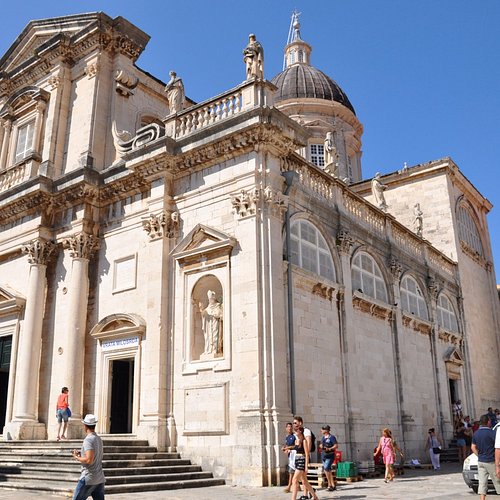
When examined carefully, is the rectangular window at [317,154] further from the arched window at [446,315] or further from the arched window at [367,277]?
the arched window at [367,277]

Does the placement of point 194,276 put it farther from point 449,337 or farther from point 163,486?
point 449,337

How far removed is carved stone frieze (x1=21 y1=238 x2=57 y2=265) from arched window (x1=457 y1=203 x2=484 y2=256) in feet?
63.0

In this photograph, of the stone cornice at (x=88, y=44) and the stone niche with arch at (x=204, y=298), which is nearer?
the stone niche with arch at (x=204, y=298)

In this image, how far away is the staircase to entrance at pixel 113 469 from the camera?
39.5 feet

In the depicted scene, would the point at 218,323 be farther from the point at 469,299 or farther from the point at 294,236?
the point at 469,299

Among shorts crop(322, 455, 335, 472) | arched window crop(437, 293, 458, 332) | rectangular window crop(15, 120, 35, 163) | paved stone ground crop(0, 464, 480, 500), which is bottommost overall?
paved stone ground crop(0, 464, 480, 500)

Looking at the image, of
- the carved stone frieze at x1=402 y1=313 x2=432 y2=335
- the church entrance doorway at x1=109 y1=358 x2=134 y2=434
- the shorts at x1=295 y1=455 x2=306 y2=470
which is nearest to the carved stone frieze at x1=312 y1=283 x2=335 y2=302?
the carved stone frieze at x1=402 y1=313 x2=432 y2=335

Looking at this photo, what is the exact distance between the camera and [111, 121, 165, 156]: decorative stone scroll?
58.0ft

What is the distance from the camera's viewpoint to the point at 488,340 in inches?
1172

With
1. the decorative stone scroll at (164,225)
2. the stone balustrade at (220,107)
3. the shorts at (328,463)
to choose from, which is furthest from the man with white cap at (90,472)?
the stone balustrade at (220,107)

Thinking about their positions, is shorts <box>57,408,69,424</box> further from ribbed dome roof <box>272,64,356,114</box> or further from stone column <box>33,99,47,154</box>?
ribbed dome roof <box>272,64,356,114</box>

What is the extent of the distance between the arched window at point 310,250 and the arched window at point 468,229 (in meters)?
13.9

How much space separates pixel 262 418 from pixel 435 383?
A: 458 inches

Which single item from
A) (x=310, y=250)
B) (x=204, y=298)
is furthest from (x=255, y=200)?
(x=204, y=298)
